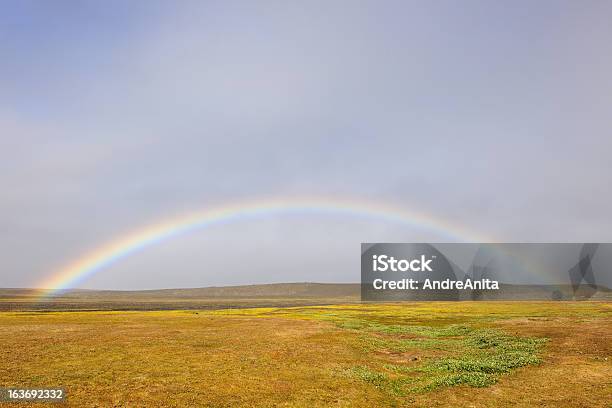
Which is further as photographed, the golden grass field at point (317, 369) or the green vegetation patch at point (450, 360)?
the green vegetation patch at point (450, 360)

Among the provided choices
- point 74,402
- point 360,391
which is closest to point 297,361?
point 360,391

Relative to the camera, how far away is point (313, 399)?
22.5 meters

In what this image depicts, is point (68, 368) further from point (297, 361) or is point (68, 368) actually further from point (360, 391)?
point (360, 391)

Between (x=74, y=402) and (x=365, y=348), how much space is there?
25965 mm

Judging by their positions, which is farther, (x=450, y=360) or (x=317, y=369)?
(x=450, y=360)

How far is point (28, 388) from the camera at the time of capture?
77.3 feet

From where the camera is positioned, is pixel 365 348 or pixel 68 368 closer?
pixel 68 368

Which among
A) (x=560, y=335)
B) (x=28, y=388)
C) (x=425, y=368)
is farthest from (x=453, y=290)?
(x=28, y=388)

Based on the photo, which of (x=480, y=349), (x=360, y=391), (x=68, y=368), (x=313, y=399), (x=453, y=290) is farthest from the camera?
(x=453, y=290)

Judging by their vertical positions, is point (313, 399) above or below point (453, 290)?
above

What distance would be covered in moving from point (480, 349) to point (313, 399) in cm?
2242

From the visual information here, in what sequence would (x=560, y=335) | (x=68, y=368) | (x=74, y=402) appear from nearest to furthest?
(x=74, y=402) < (x=68, y=368) < (x=560, y=335)

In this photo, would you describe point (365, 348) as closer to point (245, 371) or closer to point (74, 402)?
point (245, 371)

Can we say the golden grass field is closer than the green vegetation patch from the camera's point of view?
Yes
